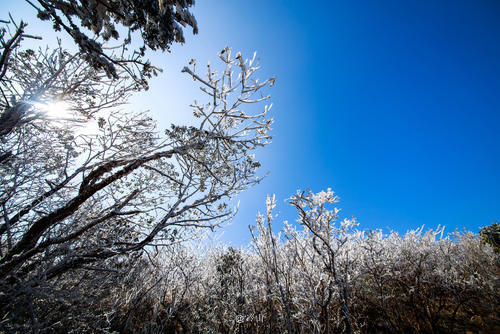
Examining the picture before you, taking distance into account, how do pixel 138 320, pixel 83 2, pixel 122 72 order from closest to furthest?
1. pixel 83 2
2. pixel 122 72
3. pixel 138 320

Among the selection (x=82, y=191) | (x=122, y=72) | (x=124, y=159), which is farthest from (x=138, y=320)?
(x=122, y=72)

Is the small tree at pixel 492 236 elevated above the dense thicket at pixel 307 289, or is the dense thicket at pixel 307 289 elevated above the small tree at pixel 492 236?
the small tree at pixel 492 236

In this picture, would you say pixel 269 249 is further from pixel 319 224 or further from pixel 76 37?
pixel 76 37

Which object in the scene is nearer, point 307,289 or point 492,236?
point 307,289

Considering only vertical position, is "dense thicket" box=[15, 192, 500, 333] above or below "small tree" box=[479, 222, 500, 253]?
below

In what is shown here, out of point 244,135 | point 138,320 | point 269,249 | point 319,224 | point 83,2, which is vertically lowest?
point 138,320

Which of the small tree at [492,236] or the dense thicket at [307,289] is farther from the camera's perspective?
the small tree at [492,236]

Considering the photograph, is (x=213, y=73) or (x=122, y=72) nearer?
(x=213, y=73)

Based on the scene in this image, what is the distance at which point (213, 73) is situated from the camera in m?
3.39

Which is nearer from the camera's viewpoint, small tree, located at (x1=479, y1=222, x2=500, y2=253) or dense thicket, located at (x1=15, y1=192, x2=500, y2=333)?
dense thicket, located at (x1=15, y1=192, x2=500, y2=333)

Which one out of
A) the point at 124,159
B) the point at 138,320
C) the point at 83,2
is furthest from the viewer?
the point at 138,320

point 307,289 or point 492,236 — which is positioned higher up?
point 492,236

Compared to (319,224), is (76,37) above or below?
above

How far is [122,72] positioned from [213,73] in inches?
114
